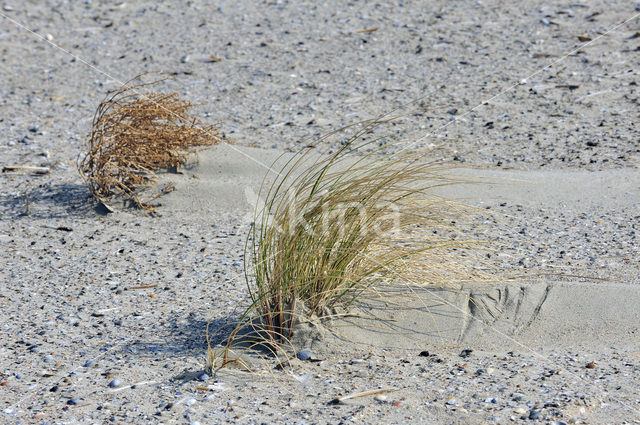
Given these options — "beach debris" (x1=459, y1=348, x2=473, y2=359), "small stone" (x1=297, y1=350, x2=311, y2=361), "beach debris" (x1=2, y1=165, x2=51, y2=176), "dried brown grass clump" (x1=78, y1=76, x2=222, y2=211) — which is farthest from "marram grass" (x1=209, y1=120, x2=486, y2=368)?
"beach debris" (x1=2, y1=165, x2=51, y2=176)

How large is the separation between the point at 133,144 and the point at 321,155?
1577 mm

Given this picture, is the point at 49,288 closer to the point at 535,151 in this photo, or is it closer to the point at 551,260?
the point at 551,260

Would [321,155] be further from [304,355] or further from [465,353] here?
[465,353]

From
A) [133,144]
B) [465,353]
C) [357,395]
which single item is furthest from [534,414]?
[133,144]

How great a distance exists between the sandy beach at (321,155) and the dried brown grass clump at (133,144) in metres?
0.18

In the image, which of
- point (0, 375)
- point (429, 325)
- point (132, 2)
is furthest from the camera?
point (132, 2)

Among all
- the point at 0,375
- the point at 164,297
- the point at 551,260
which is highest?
the point at 551,260

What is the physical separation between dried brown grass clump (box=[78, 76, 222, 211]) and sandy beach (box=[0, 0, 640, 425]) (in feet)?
0.59

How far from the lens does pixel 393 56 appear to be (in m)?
6.60

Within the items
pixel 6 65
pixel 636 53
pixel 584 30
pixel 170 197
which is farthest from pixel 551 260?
pixel 6 65

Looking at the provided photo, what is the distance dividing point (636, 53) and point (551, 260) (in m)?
3.38

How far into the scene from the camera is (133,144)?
4277mm

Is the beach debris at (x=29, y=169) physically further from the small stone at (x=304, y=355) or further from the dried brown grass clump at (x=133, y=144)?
the small stone at (x=304, y=355)

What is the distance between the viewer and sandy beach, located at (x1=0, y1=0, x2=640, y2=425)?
8.27ft
